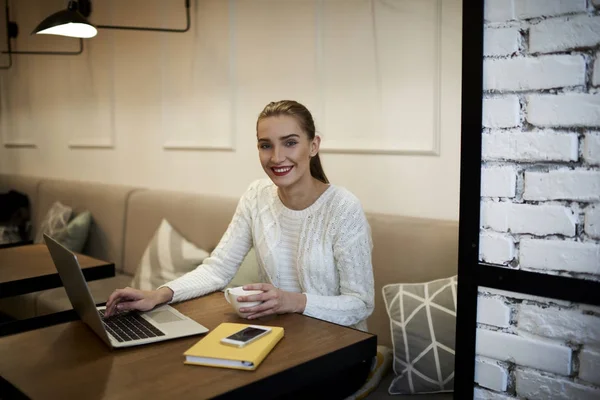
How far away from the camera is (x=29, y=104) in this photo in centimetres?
495

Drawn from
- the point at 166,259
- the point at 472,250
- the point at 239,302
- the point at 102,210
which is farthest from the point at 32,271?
the point at 472,250

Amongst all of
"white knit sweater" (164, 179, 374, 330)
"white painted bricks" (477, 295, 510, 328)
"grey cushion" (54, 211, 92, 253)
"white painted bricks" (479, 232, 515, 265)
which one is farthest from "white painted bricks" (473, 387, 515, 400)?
"grey cushion" (54, 211, 92, 253)

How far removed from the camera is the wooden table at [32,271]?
211 cm

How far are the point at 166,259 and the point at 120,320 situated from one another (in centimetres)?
140

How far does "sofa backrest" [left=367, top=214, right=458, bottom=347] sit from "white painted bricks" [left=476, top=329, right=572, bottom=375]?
3.05ft

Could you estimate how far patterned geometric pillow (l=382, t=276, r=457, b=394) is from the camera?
1.75 meters

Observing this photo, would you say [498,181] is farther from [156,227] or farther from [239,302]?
[156,227]

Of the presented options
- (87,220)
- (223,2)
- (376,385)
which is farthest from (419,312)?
(87,220)

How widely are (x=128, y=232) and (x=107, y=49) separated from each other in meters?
1.29

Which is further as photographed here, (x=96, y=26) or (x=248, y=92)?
(x=248, y=92)

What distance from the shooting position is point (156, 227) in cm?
320

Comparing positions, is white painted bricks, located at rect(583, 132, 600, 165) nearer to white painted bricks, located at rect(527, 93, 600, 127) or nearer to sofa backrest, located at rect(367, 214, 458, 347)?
white painted bricks, located at rect(527, 93, 600, 127)

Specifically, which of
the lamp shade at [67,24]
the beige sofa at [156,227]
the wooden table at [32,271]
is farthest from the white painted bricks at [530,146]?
the lamp shade at [67,24]

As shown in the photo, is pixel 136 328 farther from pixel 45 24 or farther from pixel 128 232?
pixel 128 232
